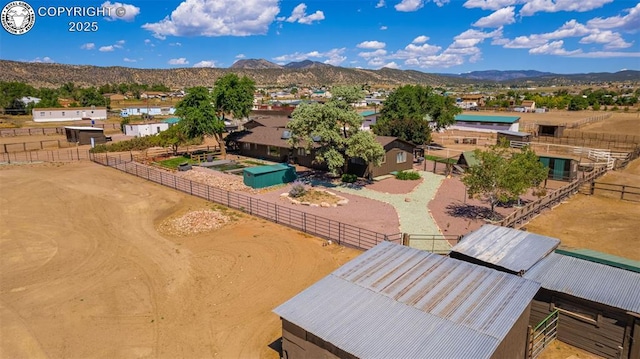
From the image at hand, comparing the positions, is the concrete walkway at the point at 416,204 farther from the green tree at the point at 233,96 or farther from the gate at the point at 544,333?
the green tree at the point at 233,96

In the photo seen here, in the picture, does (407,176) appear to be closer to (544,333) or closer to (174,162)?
(544,333)

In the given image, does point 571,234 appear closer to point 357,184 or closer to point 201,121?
point 357,184

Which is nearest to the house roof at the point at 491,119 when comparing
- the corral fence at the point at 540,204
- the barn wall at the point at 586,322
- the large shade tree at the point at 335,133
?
the corral fence at the point at 540,204

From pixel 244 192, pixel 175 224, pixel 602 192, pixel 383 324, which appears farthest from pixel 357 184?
pixel 383 324

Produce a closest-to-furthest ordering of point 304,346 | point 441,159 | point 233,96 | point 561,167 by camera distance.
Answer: point 304,346
point 561,167
point 441,159
point 233,96

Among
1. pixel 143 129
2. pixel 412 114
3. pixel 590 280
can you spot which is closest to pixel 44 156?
pixel 143 129
